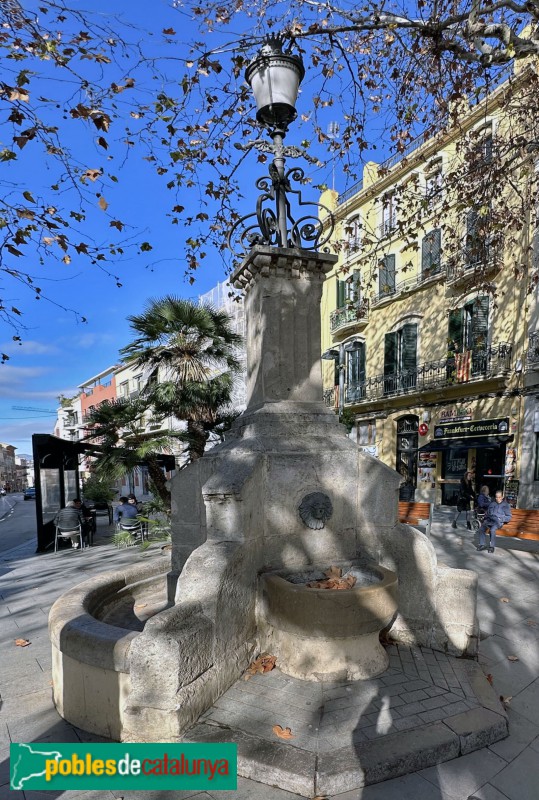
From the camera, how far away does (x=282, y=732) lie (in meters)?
2.52

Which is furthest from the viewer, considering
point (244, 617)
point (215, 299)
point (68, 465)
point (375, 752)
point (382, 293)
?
point (215, 299)

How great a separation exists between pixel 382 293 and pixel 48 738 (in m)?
20.6

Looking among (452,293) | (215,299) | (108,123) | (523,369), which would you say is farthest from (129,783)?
(215,299)

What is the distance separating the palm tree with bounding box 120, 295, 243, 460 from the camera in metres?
10.3

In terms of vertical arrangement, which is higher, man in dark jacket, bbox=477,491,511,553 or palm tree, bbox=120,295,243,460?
palm tree, bbox=120,295,243,460

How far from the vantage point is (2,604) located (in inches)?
248

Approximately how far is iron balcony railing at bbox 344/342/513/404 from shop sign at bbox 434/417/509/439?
164 cm

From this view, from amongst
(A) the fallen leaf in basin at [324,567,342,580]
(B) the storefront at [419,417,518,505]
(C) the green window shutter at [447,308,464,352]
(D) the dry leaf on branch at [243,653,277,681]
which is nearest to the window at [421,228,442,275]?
(C) the green window shutter at [447,308,464,352]

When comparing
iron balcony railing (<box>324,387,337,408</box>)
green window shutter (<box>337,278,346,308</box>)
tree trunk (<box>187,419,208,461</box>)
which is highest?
green window shutter (<box>337,278,346,308</box>)

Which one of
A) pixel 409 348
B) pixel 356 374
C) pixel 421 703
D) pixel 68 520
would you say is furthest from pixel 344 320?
pixel 421 703

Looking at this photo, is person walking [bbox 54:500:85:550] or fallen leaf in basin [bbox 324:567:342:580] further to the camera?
person walking [bbox 54:500:85:550]

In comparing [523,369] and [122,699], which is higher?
[523,369]

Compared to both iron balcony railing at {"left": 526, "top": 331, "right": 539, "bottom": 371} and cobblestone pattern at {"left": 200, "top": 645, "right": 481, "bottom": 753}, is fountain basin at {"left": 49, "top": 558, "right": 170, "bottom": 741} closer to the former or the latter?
cobblestone pattern at {"left": 200, "top": 645, "right": 481, "bottom": 753}

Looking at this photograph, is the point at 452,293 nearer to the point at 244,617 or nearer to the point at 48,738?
the point at 244,617
